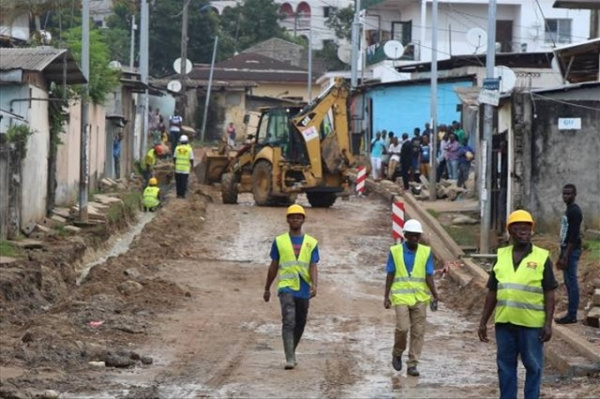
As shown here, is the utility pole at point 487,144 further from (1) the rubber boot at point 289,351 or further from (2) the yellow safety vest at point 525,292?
(2) the yellow safety vest at point 525,292

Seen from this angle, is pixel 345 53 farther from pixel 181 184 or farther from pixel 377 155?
pixel 181 184

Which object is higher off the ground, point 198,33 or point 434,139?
point 198,33

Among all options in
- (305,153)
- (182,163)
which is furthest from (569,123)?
(182,163)

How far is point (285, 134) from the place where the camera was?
120 feet

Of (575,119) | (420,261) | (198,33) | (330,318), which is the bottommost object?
(330,318)

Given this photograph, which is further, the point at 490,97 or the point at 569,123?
the point at 569,123

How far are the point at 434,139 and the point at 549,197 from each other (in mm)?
9321

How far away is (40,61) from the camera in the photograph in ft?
85.2

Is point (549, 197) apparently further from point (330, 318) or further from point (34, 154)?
point (34, 154)

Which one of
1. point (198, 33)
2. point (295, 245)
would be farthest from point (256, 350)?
point (198, 33)

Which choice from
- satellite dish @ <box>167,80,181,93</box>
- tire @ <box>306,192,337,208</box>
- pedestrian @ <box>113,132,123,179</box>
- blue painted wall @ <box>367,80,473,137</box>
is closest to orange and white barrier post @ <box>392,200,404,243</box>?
tire @ <box>306,192,337,208</box>

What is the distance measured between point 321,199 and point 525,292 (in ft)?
84.4

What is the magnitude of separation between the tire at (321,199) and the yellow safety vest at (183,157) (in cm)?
336

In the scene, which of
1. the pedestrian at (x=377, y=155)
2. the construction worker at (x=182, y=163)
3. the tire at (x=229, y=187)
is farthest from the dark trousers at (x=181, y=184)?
the pedestrian at (x=377, y=155)
